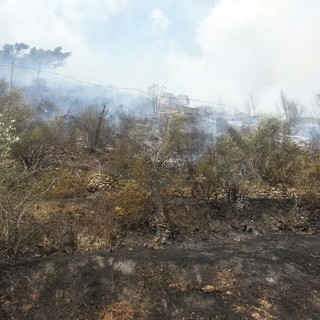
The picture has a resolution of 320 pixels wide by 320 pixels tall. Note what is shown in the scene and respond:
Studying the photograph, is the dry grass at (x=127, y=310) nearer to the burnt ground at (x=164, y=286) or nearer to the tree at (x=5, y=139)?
the burnt ground at (x=164, y=286)

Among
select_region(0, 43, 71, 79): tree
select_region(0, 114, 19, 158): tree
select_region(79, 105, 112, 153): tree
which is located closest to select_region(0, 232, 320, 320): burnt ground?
select_region(0, 114, 19, 158): tree

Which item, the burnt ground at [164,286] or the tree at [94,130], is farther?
the tree at [94,130]

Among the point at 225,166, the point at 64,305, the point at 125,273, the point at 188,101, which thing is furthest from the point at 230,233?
the point at 188,101

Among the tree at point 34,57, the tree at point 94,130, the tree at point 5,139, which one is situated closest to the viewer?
the tree at point 5,139

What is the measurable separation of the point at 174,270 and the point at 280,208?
7647mm

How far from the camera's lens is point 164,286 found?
734cm

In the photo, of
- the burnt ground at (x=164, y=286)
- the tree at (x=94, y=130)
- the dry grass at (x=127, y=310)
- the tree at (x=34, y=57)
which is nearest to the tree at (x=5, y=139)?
the burnt ground at (x=164, y=286)

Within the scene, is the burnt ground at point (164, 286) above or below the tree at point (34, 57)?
below

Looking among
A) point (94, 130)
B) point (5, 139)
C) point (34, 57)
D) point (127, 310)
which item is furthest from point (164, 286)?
point (34, 57)

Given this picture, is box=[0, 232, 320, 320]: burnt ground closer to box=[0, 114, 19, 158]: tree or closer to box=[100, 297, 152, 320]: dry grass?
box=[100, 297, 152, 320]: dry grass

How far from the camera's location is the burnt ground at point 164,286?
6551 mm

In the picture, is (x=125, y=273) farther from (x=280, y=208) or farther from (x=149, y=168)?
(x=280, y=208)

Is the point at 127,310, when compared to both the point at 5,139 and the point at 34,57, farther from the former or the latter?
the point at 34,57

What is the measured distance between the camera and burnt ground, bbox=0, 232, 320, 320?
655 centimetres
